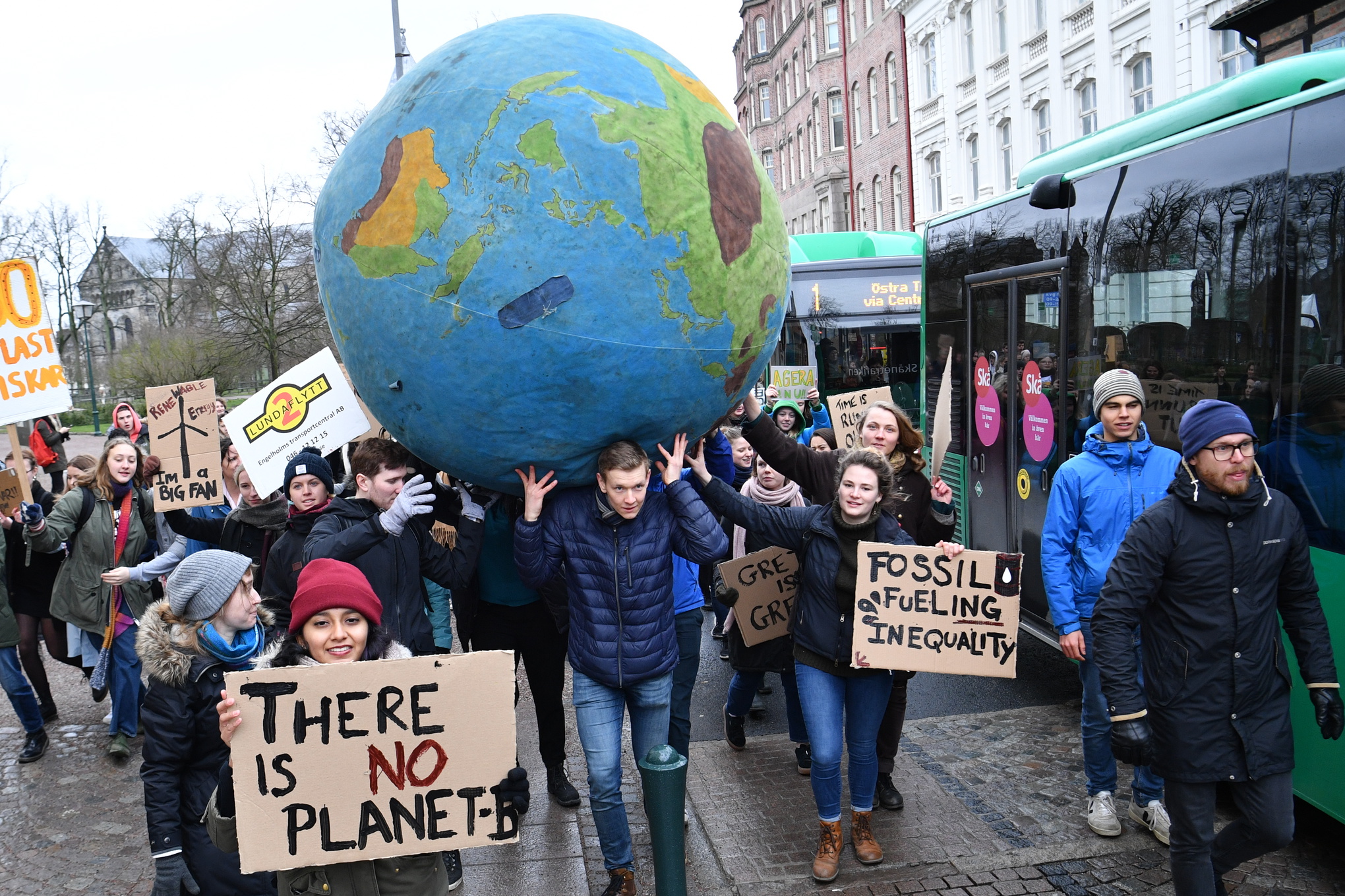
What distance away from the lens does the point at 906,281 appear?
1362 cm

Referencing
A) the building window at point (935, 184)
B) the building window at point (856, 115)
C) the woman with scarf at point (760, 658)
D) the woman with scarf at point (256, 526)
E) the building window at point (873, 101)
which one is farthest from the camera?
the building window at point (856, 115)

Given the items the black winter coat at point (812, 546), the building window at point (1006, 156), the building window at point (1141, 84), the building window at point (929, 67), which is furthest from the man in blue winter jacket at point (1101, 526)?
the building window at point (929, 67)

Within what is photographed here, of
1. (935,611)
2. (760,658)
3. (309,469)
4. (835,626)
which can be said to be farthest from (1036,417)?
(309,469)

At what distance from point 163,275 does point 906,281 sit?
240ft

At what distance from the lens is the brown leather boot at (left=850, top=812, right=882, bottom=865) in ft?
14.9

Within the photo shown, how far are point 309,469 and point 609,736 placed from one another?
188 cm

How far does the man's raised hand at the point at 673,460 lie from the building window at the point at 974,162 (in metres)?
27.4

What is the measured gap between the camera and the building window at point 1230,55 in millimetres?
18047

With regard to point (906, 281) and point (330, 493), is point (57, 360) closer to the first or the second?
point (330, 493)

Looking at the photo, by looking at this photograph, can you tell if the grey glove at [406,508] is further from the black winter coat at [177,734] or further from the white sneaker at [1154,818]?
the white sneaker at [1154,818]

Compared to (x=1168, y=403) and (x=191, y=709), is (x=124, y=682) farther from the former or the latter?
(x=1168, y=403)

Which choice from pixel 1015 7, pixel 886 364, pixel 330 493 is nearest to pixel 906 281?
pixel 886 364

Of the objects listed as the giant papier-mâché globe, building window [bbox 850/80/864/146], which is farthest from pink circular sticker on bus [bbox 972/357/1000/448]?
building window [bbox 850/80/864/146]

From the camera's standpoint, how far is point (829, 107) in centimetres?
4428
